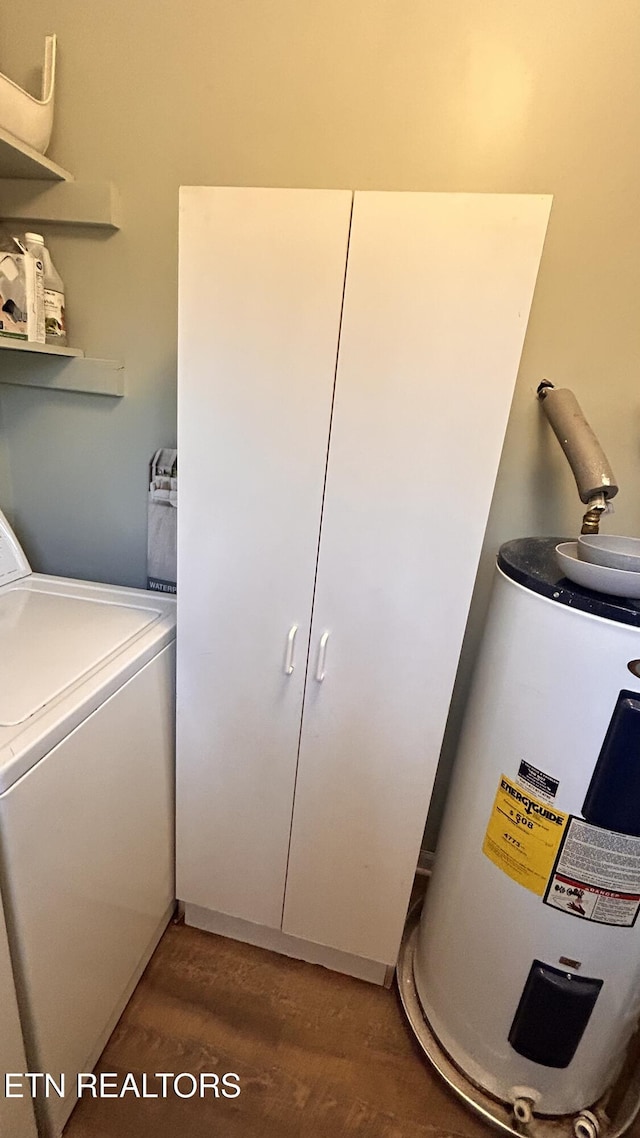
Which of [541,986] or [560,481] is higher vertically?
[560,481]

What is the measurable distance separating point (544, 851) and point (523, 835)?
0.14 feet

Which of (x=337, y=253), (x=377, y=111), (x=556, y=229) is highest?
(x=377, y=111)

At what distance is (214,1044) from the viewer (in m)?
1.28

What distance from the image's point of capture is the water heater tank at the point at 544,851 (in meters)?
0.92

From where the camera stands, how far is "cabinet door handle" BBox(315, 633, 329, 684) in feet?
3.76

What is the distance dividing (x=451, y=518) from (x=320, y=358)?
38cm

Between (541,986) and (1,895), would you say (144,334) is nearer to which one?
(1,895)

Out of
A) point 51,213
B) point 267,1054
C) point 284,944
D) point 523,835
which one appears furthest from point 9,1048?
point 51,213

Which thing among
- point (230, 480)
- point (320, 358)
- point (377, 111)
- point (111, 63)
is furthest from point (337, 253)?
point (111, 63)

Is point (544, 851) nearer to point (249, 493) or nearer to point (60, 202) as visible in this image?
point (249, 493)

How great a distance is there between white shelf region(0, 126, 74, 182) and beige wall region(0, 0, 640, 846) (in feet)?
0.22

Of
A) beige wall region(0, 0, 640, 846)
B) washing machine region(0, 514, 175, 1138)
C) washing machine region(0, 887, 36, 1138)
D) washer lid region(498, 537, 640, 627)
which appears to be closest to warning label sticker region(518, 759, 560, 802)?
washer lid region(498, 537, 640, 627)

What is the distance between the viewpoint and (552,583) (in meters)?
0.95

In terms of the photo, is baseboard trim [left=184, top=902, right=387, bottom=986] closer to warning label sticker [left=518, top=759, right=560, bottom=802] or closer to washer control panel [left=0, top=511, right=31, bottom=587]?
warning label sticker [left=518, top=759, right=560, bottom=802]
